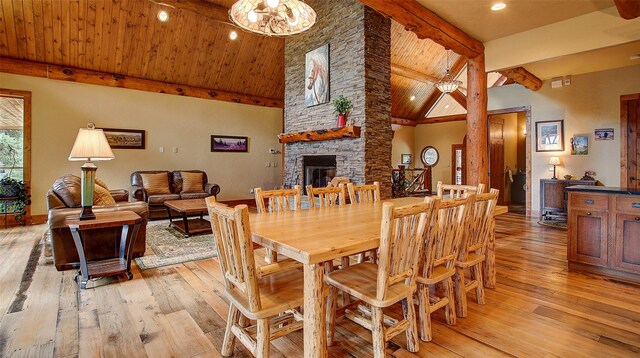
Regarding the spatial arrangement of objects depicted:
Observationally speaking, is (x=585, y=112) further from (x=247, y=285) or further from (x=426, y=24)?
(x=247, y=285)

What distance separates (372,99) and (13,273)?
509cm

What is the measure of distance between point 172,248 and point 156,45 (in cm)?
456

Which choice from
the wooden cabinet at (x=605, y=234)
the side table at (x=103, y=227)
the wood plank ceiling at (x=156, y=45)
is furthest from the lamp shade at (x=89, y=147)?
the wooden cabinet at (x=605, y=234)

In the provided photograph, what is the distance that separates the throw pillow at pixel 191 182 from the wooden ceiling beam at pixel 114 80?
1980 mm

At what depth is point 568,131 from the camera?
6.12 meters

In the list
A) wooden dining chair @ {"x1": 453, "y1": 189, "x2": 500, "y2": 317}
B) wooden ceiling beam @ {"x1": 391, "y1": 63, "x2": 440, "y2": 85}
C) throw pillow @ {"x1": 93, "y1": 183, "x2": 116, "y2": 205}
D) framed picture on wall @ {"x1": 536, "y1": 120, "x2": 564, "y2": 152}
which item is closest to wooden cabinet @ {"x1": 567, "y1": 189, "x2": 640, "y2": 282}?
wooden dining chair @ {"x1": 453, "y1": 189, "x2": 500, "y2": 317}

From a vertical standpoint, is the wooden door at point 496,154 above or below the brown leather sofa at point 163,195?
above

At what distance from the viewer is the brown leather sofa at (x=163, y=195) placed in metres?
6.02

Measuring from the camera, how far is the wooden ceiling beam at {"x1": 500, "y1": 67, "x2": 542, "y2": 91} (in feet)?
18.0

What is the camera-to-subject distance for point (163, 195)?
622 centimetres

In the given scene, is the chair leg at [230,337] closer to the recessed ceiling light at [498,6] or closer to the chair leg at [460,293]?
the chair leg at [460,293]

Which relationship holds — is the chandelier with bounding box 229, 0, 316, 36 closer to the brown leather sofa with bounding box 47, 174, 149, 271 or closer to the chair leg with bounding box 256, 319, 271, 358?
the chair leg with bounding box 256, 319, 271, 358

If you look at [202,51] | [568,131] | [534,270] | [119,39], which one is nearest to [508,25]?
[534,270]

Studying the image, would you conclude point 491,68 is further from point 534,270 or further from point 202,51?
point 202,51
